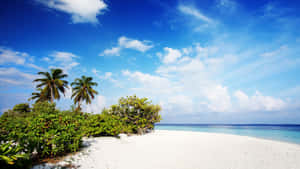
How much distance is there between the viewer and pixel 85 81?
34.8 metres

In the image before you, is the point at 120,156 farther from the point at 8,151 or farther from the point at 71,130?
the point at 8,151

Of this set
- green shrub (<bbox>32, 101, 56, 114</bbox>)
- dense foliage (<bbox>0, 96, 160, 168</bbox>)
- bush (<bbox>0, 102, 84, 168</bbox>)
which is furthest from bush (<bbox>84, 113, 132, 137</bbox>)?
bush (<bbox>0, 102, 84, 168</bbox>)

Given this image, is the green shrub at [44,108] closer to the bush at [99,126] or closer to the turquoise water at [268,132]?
the bush at [99,126]

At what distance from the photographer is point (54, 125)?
6828 millimetres

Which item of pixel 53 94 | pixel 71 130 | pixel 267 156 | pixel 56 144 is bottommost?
pixel 267 156

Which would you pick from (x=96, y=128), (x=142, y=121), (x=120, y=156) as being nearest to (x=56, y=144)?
(x=120, y=156)

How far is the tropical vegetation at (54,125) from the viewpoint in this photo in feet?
17.4

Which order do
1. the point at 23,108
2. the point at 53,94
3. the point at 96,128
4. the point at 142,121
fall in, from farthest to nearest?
the point at 23,108, the point at 53,94, the point at 142,121, the point at 96,128

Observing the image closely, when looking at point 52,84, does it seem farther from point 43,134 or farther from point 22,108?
point 43,134

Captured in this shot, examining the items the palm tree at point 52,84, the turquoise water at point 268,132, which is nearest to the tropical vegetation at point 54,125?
the palm tree at point 52,84

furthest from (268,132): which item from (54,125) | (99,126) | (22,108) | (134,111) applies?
(22,108)

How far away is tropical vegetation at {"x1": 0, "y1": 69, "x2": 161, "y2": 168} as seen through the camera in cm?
532

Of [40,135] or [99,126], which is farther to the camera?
[99,126]

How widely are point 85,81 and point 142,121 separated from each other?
2100 cm
